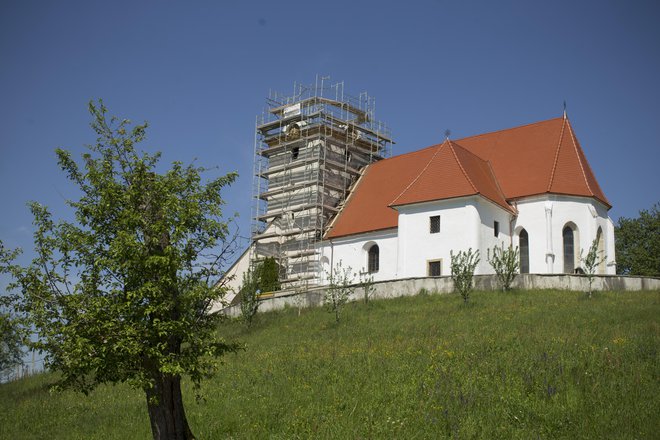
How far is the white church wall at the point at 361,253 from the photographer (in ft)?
124

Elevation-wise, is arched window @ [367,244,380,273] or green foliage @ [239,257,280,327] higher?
arched window @ [367,244,380,273]

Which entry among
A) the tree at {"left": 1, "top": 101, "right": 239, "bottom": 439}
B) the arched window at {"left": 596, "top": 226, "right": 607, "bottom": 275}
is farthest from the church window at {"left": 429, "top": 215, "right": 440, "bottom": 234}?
the tree at {"left": 1, "top": 101, "right": 239, "bottom": 439}

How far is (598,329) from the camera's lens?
20469mm

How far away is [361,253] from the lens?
3909 centimetres

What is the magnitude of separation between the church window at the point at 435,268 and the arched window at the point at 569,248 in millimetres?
5833

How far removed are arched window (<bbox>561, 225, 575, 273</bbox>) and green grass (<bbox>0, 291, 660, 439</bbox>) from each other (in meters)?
8.19

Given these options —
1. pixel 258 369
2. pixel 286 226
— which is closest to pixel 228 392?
pixel 258 369

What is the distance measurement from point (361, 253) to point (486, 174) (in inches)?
296

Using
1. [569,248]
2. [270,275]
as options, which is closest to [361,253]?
[270,275]

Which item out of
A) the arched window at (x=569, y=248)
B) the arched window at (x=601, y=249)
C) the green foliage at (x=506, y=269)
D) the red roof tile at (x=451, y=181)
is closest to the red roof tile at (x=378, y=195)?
the red roof tile at (x=451, y=181)

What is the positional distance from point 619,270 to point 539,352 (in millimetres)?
37626

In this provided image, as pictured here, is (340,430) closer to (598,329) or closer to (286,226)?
(598,329)

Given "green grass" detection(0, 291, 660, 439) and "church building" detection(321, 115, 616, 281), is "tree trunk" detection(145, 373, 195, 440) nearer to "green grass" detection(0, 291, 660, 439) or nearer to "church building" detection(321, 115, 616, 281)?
"green grass" detection(0, 291, 660, 439)

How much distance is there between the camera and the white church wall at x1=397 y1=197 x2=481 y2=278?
33625mm
